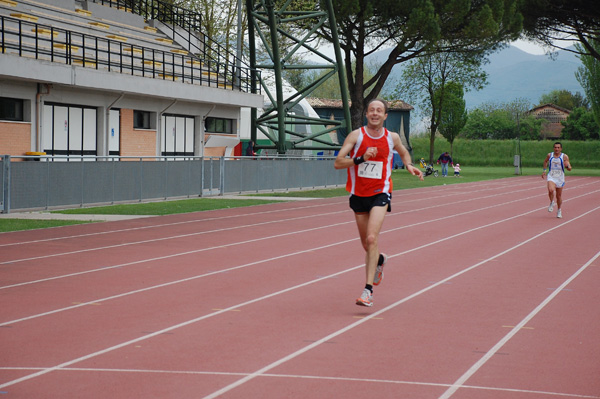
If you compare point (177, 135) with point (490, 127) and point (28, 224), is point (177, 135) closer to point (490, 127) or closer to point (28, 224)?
point (28, 224)

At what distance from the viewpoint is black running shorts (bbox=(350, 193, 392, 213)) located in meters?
9.25

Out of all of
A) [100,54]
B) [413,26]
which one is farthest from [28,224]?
[413,26]

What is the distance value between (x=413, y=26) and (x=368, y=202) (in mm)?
38020

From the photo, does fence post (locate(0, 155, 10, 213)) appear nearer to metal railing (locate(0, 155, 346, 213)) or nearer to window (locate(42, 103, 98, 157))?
metal railing (locate(0, 155, 346, 213))

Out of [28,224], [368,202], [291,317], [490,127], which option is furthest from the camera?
[490,127]

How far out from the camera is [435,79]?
243 ft

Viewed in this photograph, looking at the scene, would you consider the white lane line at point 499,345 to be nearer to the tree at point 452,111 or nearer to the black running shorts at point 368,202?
the black running shorts at point 368,202

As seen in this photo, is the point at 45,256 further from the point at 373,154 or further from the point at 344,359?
the point at 344,359

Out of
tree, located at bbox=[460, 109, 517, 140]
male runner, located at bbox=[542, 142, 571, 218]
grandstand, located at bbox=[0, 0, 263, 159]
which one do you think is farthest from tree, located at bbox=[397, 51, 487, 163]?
tree, located at bbox=[460, 109, 517, 140]

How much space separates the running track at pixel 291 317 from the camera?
6.10m

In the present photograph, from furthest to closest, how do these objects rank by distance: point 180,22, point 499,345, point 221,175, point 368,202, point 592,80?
point 592,80 < point 180,22 < point 221,175 < point 368,202 < point 499,345

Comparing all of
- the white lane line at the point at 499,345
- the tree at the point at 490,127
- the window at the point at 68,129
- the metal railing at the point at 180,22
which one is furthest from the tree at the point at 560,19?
the tree at the point at 490,127

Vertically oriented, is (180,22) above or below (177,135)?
above

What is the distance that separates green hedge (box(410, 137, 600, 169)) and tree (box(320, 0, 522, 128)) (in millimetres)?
36643
